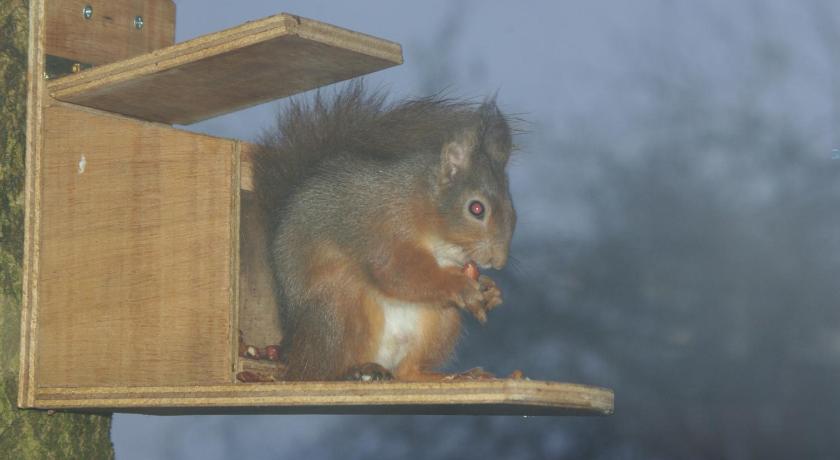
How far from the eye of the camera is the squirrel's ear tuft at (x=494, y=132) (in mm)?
2217

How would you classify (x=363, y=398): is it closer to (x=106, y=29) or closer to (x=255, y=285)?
(x=255, y=285)

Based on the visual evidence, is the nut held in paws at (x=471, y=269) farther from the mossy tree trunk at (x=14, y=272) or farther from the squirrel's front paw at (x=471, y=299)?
the mossy tree trunk at (x=14, y=272)

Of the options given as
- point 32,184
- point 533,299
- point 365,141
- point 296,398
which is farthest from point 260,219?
point 533,299

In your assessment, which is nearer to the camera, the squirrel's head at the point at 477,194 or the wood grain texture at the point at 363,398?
the wood grain texture at the point at 363,398

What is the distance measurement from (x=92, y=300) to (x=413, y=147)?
650 mm

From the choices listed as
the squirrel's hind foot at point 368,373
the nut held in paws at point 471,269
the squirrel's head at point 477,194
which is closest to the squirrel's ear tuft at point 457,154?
the squirrel's head at point 477,194

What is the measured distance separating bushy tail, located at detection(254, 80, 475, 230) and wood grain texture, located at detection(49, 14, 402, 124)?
0.12 meters

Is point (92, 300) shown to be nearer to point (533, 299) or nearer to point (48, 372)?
point (48, 372)

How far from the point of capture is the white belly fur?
2203 mm

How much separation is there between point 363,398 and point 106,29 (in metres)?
1.08

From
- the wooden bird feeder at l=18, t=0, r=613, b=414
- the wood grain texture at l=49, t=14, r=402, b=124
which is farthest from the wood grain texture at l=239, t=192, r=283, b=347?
the wood grain texture at l=49, t=14, r=402, b=124

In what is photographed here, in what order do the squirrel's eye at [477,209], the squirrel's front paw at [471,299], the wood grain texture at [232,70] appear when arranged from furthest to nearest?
1. the squirrel's eye at [477,209]
2. the squirrel's front paw at [471,299]
3. the wood grain texture at [232,70]

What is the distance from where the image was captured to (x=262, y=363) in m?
2.27

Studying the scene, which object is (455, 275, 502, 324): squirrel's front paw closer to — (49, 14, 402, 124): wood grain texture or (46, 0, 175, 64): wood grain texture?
(49, 14, 402, 124): wood grain texture
